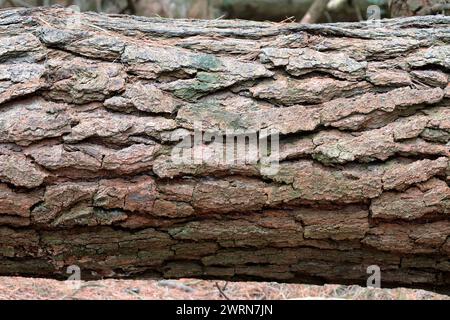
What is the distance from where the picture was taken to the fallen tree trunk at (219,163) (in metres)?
1.80

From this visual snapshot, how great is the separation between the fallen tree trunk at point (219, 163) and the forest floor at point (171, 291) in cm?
150

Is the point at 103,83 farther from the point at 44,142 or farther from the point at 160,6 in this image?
the point at 160,6

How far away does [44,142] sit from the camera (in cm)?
179

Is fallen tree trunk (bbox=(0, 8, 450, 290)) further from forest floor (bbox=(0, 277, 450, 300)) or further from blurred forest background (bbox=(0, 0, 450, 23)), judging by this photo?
blurred forest background (bbox=(0, 0, 450, 23))

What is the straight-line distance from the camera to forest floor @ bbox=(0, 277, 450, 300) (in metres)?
3.38

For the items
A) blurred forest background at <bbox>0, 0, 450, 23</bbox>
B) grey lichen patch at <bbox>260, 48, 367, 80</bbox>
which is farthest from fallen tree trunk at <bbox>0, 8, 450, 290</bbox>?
blurred forest background at <bbox>0, 0, 450, 23</bbox>

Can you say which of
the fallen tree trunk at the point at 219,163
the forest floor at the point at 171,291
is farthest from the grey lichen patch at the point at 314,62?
the forest floor at the point at 171,291

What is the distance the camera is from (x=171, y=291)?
356cm

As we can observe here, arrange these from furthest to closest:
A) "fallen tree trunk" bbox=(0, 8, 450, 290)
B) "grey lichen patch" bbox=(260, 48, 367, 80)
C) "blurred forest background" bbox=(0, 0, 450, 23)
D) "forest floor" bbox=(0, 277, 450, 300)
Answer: "blurred forest background" bbox=(0, 0, 450, 23) < "forest floor" bbox=(0, 277, 450, 300) < "grey lichen patch" bbox=(260, 48, 367, 80) < "fallen tree trunk" bbox=(0, 8, 450, 290)

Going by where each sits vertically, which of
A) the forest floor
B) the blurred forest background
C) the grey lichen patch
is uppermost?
the blurred forest background

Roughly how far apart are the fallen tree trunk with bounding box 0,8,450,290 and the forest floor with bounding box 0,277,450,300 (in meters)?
1.50

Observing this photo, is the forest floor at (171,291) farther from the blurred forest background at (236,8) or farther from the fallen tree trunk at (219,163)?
the blurred forest background at (236,8)

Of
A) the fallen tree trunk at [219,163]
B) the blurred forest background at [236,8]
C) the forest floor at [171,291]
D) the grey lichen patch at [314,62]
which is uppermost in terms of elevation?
the blurred forest background at [236,8]

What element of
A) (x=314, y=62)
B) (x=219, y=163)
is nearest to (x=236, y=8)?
(x=314, y=62)
